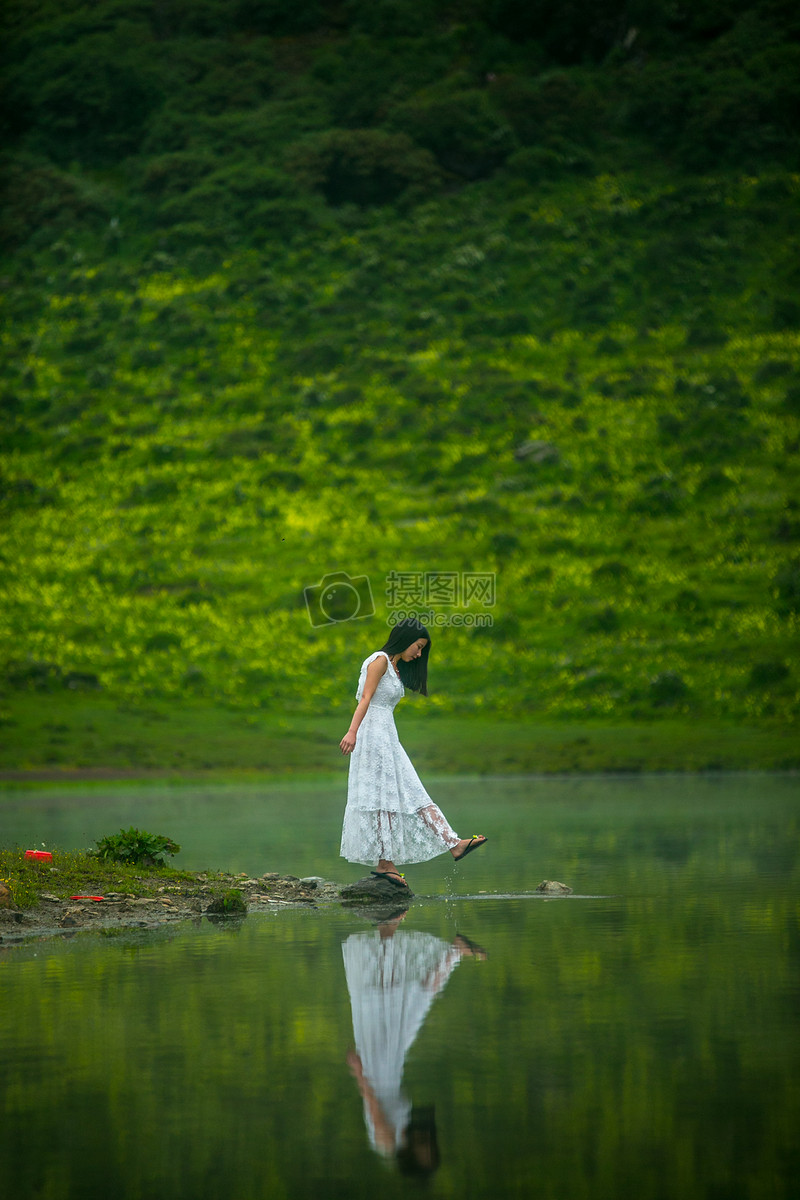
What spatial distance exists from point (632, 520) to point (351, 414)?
1386 centimetres

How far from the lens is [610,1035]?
6.59 meters

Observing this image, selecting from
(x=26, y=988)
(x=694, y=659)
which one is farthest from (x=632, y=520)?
(x=26, y=988)

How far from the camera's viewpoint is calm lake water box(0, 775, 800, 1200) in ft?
16.0

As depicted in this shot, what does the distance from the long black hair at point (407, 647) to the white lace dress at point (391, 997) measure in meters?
2.68

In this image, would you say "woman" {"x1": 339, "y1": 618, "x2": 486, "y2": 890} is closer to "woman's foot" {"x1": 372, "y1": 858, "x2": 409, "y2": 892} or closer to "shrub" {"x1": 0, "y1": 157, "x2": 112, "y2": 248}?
"woman's foot" {"x1": 372, "y1": 858, "x2": 409, "y2": 892}

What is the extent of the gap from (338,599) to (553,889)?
35859mm

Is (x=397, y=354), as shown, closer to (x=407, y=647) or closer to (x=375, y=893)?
(x=407, y=647)

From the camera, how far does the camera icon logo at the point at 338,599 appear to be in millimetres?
46719

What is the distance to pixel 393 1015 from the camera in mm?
7109

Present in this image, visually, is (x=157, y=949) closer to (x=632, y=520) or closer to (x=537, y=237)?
(x=632, y=520)

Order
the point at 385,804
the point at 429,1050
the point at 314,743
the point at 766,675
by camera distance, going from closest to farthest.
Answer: the point at 429,1050 → the point at 385,804 → the point at 314,743 → the point at 766,675

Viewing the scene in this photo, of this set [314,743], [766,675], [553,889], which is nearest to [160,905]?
[553,889]

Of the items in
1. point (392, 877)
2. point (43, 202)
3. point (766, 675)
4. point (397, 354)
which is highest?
point (43, 202)

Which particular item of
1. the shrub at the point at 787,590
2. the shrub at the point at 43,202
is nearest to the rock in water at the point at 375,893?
the shrub at the point at 787,590
